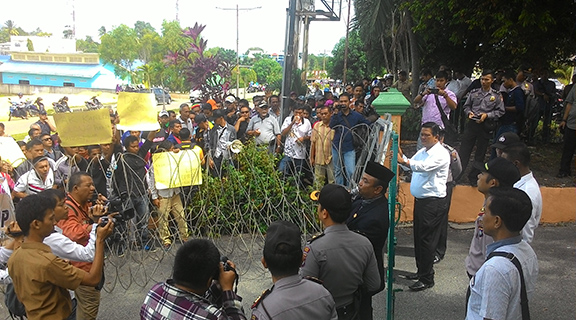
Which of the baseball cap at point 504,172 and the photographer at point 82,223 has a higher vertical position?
the baseball cap at point 504,172

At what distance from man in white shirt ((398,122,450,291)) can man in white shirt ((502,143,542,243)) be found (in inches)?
33.4

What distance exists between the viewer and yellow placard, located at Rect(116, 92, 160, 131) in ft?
17.9

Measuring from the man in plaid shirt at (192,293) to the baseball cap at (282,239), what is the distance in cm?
26

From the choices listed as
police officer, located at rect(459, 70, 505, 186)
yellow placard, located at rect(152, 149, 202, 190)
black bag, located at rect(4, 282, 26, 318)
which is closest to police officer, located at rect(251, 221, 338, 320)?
black bag, located at rect(4, 282, 26, 318)

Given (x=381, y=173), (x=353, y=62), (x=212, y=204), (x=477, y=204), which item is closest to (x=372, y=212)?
(x=381, y=173)

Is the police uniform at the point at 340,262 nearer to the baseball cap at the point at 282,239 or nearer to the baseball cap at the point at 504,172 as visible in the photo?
the baseball cap at the point at 282,239

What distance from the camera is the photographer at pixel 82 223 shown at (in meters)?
3.32

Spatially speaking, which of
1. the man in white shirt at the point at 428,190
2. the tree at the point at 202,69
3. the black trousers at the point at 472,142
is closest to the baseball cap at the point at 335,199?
the man in white shirt at the point at 428,190

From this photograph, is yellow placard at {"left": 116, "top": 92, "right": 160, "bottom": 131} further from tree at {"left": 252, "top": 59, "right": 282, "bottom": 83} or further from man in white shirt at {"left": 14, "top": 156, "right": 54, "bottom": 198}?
tree at {"left": 252, "top": 59, "right": 282, "bottom": 83}

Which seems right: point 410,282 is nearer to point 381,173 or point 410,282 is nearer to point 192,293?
point 381,173

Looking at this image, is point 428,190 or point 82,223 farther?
point 428,190

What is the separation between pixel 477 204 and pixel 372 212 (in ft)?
13.2

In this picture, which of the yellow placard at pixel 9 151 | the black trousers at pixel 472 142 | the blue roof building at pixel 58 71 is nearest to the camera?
the yellow placard at pixel 9 151

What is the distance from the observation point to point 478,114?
22.1ft
